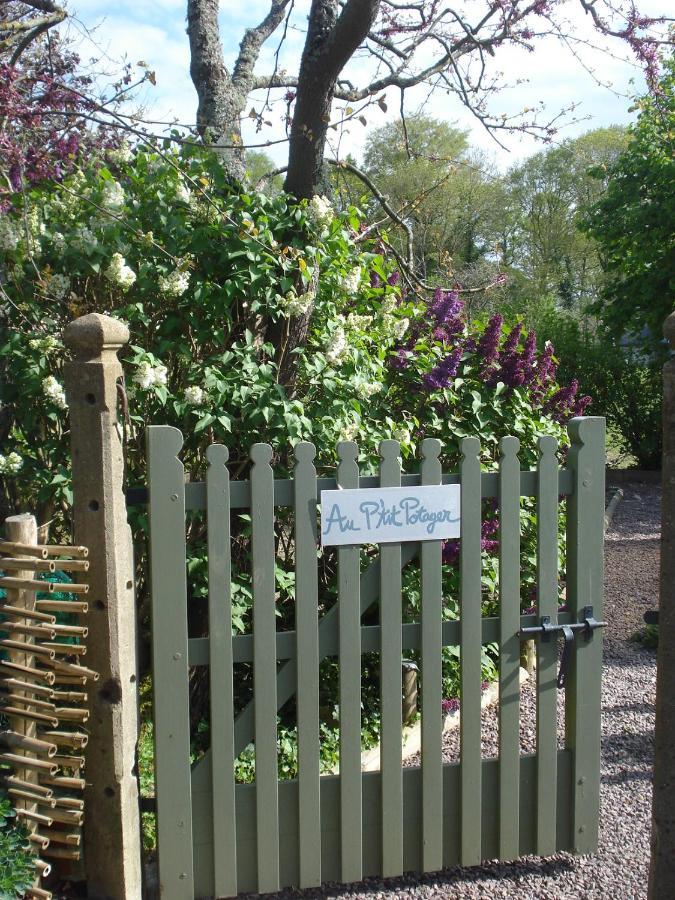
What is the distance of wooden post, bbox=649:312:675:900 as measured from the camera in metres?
2.27

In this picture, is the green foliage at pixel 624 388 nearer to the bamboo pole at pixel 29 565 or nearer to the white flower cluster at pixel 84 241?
the white flower cluster at pixel 84 241

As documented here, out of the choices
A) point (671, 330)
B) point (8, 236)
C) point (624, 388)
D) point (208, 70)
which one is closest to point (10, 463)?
point (8, 236)

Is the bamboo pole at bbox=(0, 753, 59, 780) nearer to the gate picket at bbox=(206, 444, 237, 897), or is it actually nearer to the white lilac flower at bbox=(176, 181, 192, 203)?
the gate picket at bbox=(206, 444, 237, 897)

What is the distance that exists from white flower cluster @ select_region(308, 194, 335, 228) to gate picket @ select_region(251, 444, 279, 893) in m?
1.45

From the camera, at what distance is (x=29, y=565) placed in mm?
2539

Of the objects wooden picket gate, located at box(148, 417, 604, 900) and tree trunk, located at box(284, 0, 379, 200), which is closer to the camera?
wooden picket gate, located at box(148, 417, 604, 900)

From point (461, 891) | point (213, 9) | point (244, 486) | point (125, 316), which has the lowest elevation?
point (461, 891)

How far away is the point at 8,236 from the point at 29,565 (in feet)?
5.83

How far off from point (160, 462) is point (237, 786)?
3.62ft

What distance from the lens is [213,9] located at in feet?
17.2

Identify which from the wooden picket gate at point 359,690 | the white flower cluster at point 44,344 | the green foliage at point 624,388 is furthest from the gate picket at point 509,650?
the green foliage at point 624,388

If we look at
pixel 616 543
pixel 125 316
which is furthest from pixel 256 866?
pixel 616 543

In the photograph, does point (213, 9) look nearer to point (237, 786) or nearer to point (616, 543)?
point (237, 786)

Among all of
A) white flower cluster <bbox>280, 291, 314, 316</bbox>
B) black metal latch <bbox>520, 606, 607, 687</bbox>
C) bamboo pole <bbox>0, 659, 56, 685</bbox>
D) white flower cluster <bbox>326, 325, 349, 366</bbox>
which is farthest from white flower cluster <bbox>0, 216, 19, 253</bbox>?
black metal latch <bbox>520, 606, 607, 687</bbox>
